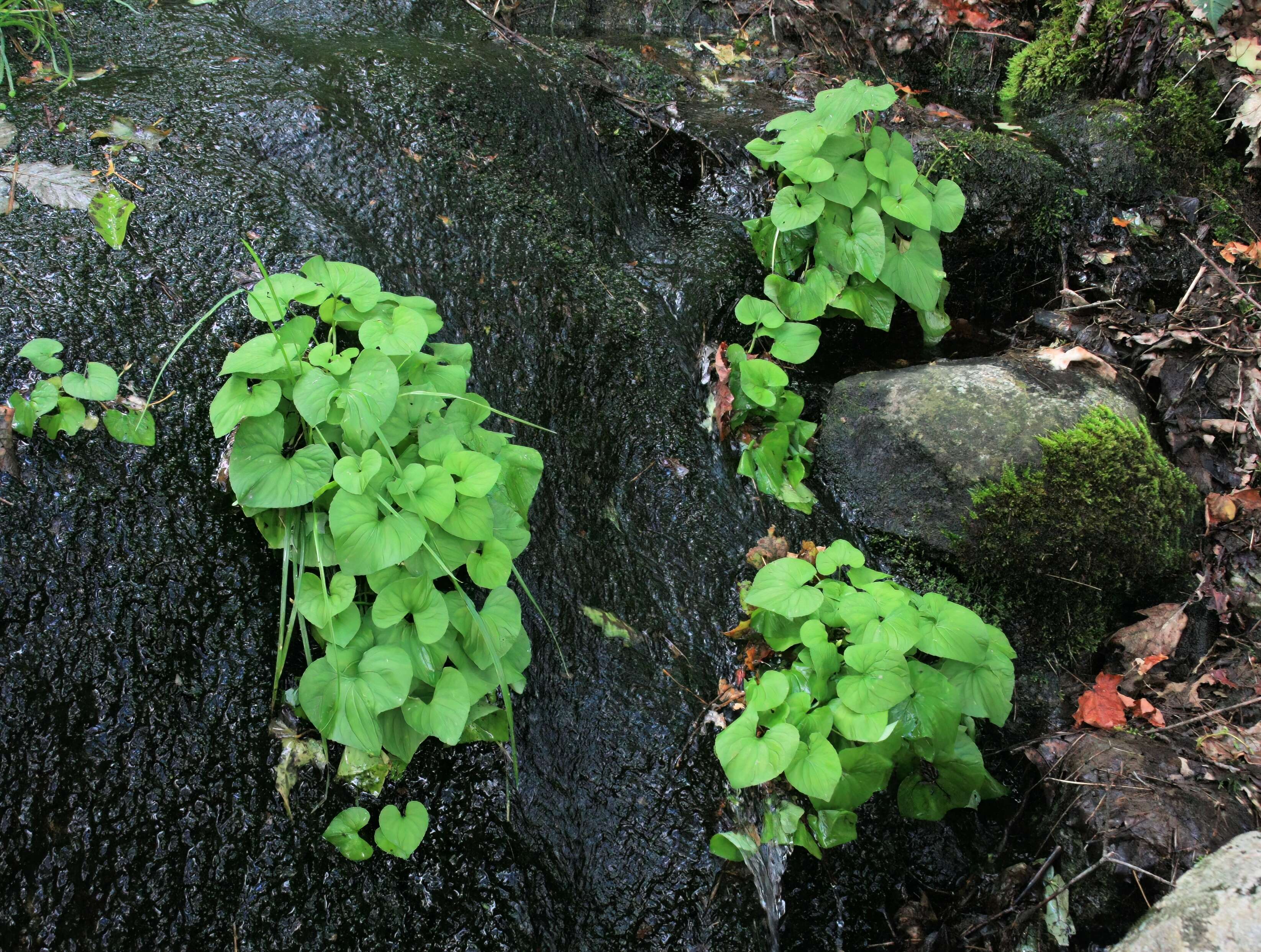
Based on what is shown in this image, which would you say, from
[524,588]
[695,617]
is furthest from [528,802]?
[695,617]

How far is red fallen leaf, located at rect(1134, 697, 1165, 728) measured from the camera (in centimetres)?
262

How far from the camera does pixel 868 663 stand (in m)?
2.05

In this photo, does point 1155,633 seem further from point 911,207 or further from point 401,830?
point 401,830

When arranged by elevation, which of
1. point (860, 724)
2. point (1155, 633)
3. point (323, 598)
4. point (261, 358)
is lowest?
point (1155, 633)

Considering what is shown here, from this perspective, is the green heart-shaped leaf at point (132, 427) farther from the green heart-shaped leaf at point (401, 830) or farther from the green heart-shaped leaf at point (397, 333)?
the green heart-shaped leaf at point (401, 830)

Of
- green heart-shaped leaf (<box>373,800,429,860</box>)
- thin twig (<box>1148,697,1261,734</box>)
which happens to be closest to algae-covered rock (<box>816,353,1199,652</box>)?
thin twig (<box>1148,697,1261,734</box>)

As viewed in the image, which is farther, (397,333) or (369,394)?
(397,333)

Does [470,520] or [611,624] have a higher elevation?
[470,520]

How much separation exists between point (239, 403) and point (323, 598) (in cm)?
49

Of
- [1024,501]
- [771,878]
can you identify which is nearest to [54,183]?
[771,878]

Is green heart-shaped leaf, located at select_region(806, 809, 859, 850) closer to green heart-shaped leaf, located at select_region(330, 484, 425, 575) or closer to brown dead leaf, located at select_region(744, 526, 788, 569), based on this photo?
brown dead leaf, located at select_region(744, 526, 788, 569)

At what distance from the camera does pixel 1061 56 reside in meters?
4.60

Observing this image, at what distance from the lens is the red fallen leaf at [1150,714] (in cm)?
262

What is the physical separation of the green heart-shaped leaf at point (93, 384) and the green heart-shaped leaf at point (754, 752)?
173 centimetres
